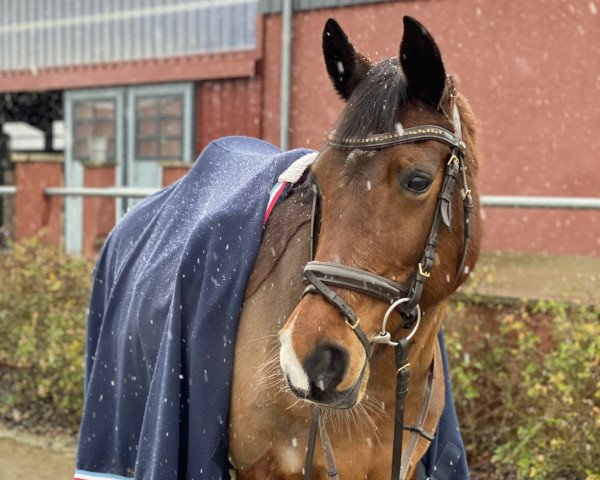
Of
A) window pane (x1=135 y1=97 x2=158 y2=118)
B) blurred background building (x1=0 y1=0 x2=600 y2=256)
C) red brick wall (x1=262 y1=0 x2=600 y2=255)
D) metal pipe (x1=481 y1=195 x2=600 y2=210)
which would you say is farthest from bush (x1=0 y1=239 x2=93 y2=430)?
window pane (x1=135 y1=97 x2=158 y2=118)

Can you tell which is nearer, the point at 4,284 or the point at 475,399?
the point at 475,399

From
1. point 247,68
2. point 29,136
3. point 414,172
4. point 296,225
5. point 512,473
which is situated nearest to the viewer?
point 414,172

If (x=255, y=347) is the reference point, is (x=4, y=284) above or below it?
below

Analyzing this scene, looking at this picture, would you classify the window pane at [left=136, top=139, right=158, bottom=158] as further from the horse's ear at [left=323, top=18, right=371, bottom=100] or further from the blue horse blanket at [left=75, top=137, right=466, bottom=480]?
the horse's ear at [left=323, top=18, right=371, bottom=100]

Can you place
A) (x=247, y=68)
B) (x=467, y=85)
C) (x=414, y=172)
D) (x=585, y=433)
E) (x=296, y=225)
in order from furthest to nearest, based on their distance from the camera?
1. (x=247, y=68)
2. (x=467, y=85)
3. (x=585, y=433)
4. (x=296, y=225)
5. (x=414, y=172)

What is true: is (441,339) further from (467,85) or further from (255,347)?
(467,85)

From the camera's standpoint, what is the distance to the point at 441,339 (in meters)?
3.27

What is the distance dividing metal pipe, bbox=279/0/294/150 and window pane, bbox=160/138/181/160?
7.24 feet

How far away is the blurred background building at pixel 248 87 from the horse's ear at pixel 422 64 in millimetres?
3458

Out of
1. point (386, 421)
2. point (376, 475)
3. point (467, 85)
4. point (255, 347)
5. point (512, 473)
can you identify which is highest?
point (467, 85)

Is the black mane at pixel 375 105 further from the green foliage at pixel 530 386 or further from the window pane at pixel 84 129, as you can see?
the window pane at pixel 84 129

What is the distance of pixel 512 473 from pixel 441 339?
65.7 inches

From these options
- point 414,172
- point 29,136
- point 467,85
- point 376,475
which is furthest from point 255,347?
point 29,136

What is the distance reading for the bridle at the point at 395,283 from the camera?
2.14 m
